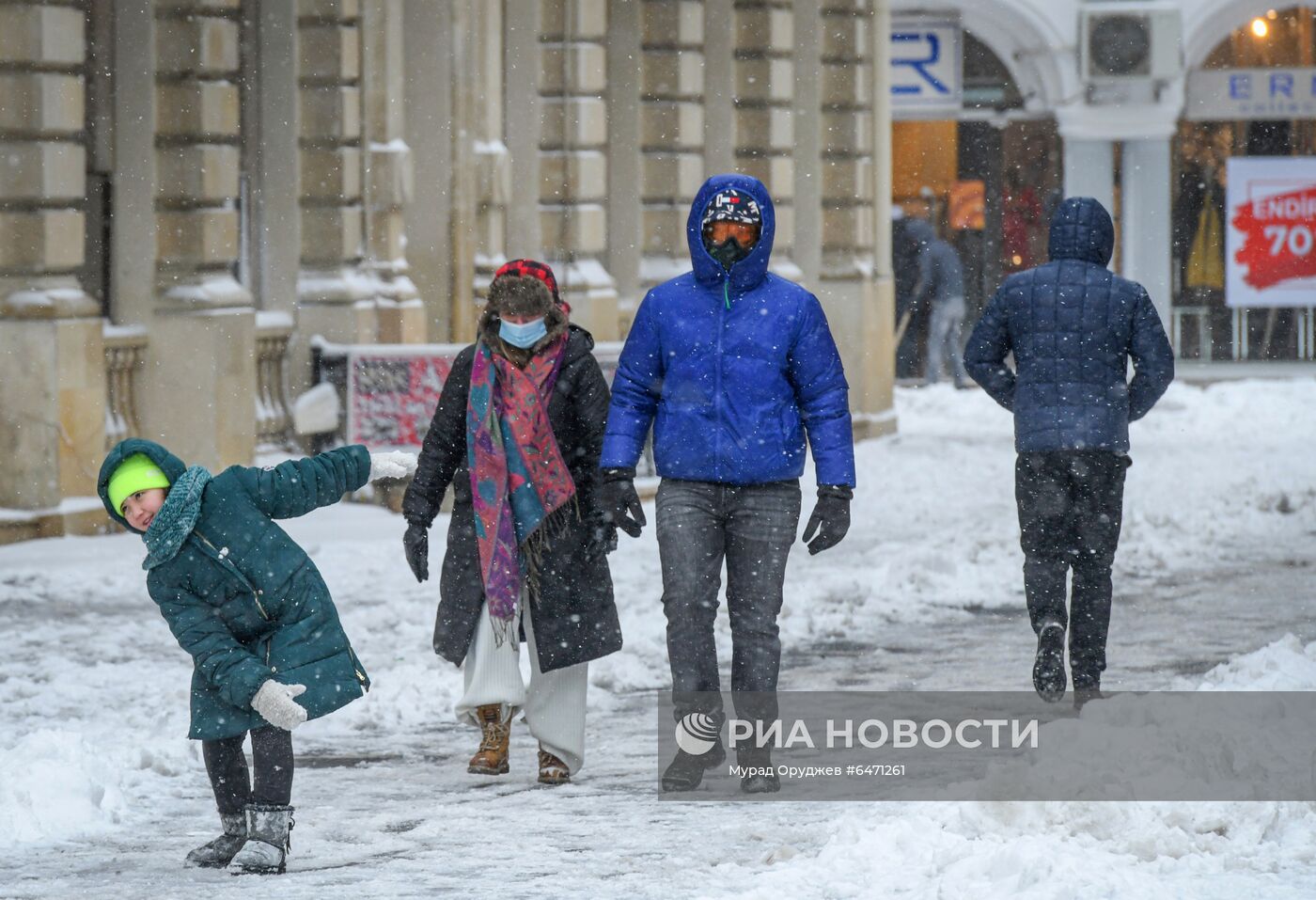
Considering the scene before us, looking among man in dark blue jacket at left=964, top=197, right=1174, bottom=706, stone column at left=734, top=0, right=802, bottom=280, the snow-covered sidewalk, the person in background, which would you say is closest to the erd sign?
the person in background

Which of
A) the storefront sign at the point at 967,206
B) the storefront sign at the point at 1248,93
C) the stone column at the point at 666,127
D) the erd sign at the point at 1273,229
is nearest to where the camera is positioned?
the stone column at the point at 666,127

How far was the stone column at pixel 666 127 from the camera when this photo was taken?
21.0 m

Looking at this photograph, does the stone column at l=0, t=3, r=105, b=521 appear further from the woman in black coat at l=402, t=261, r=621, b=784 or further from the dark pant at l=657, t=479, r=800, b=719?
the dark pant at l=657, t=479, r=800, b=719

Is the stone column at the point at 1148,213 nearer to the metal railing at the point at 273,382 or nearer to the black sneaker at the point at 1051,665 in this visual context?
the metal railing at the point at 273,382

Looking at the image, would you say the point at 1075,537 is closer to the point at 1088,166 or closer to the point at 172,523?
the point at 172,523

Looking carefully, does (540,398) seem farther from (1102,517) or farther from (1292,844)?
(1292,844)

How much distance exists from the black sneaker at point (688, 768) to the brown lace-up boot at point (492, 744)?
2.07ft

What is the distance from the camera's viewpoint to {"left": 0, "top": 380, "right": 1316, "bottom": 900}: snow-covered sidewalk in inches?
246

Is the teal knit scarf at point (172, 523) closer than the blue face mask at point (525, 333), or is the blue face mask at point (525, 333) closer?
the teal knit scarf at point (172, 523)

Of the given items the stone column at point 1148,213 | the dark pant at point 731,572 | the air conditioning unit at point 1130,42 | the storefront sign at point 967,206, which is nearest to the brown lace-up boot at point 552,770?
the dark pant at point 731,572

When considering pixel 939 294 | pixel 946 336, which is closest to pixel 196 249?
pixel 939 294

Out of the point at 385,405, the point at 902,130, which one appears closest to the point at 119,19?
the point at 385,405

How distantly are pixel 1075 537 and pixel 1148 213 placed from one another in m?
22.4

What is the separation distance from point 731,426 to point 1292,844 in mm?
2072
